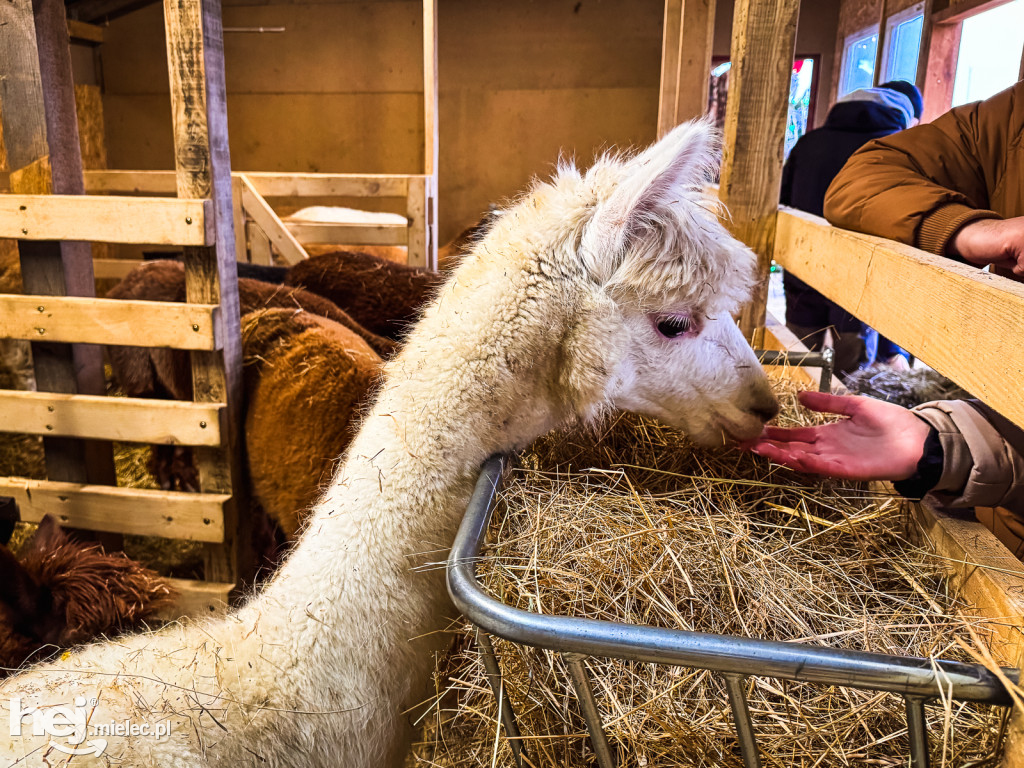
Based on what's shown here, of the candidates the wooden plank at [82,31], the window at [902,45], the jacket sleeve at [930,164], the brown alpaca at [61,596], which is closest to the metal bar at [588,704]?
the jacket sleeve at [930,164]

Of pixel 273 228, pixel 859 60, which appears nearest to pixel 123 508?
pixel 273 228

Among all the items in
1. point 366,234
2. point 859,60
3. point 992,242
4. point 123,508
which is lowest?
point 123,508

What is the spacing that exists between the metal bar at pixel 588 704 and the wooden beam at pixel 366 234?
4.64 meters

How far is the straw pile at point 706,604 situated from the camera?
109 centimetres

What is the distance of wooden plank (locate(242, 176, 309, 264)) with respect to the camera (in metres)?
5.20

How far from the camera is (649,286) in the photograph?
152cm

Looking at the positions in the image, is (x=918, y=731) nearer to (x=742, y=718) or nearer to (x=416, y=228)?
(x=742, y=718)

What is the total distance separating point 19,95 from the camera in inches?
112

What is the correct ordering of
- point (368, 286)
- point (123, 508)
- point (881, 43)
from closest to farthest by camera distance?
point (123, 508)
point (368, 286)
point (881, 43)

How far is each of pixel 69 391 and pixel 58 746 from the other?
234cm

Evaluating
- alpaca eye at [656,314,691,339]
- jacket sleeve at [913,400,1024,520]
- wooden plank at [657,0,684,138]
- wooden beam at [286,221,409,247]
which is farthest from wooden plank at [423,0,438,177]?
jacket sleeve at [913,400,1024,520]

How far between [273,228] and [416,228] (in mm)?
1089

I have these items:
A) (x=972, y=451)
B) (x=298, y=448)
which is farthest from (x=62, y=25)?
(x=972, y=451)

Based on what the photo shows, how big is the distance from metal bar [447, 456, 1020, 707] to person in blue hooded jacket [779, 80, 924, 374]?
354 cm
